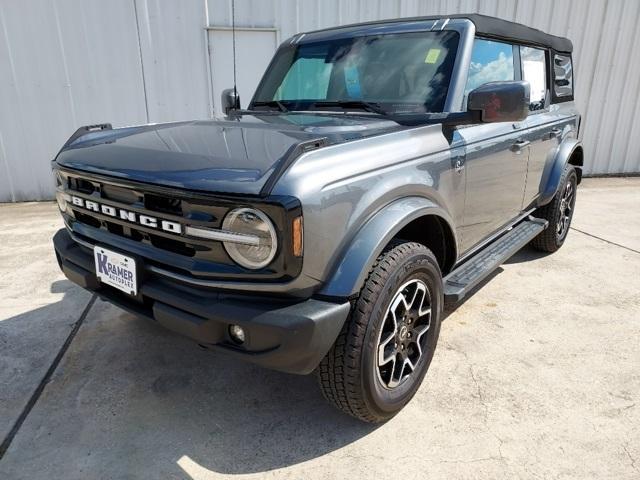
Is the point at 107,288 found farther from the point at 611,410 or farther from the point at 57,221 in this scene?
the point at 57,221

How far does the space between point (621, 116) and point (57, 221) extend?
9517 millimetres

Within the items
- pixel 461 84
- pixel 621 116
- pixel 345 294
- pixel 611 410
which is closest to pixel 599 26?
pixel 621 116

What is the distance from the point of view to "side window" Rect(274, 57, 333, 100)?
2984 mm

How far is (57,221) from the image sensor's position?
5.62 m

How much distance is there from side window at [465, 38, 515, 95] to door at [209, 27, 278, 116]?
437 centimetres

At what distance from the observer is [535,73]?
3.66m

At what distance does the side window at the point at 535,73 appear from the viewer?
347cm

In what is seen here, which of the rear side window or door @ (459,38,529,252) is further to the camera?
the rear side window

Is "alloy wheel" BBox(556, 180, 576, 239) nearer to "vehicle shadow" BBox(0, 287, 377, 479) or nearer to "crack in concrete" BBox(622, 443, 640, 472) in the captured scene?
"crack in concrete" BBox(622, 443, 640, 472)

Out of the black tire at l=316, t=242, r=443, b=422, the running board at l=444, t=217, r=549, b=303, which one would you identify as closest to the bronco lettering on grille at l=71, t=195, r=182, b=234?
the black tire at l=316, t=242, r=443, b=422

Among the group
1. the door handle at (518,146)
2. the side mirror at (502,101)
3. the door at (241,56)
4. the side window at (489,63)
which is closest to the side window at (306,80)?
the side window at (489,63)

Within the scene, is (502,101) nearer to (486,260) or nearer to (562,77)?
(486,260)

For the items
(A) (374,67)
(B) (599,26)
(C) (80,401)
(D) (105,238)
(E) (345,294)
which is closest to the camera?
(E) (345,294)

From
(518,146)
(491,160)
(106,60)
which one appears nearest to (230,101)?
(491,160)
